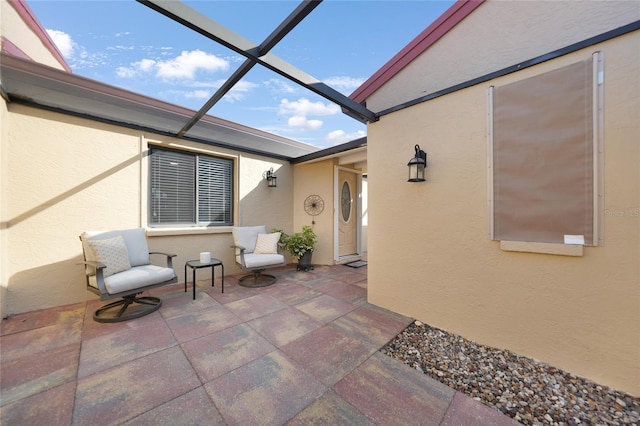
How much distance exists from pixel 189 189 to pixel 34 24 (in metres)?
2.57

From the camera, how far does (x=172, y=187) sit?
13.1 ft

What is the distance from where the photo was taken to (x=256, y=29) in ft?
6.47

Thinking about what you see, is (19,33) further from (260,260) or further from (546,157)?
(546,157)

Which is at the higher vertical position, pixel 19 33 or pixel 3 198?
pixel 19 33

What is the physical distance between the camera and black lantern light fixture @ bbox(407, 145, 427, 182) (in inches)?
95.9

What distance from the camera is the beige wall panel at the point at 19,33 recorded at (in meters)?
2.17

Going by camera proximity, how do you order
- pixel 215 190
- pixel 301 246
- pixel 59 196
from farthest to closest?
pixel 301 246
pixel 215 190
pixel 59 196

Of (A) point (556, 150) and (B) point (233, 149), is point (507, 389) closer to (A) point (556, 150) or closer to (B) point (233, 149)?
(A) point (556, 150)

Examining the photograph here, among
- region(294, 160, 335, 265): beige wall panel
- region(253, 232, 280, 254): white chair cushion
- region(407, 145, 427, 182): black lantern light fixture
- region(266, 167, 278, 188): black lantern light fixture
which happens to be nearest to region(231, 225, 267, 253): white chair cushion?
region(253, 232, 280, 254): white chair cushion

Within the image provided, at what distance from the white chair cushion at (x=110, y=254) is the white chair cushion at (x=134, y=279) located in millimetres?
102

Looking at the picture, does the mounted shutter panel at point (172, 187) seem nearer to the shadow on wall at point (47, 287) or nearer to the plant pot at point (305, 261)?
the shadow on wall at point (47, 287)

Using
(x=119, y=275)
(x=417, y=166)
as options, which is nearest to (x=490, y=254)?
(x=417, y=166)

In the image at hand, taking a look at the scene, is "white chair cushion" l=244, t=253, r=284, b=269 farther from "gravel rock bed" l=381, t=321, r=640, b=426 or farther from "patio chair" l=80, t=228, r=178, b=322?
"gravel rock bed" l=381, t=321, r=640, b=426

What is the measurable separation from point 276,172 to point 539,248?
469cm
